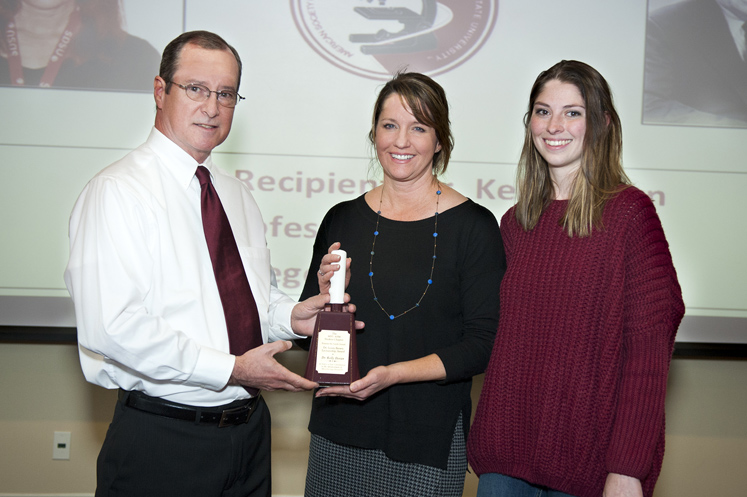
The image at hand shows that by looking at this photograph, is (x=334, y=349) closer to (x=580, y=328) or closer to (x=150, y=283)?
(x=150, y=283)

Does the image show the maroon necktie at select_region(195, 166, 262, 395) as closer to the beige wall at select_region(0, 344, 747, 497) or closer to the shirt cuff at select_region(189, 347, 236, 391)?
the shirt cuff at select_region(189, 347, 236, 391)

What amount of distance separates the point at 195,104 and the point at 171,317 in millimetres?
555

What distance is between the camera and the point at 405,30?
2.77 meters

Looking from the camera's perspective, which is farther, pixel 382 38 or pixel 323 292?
pixel 382 38

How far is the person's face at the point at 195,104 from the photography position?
1626mm

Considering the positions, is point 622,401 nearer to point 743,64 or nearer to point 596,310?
point 596,310

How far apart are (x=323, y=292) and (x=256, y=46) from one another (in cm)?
152

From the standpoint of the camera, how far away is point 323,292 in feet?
5.53

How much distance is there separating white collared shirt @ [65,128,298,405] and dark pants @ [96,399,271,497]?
0.08 m

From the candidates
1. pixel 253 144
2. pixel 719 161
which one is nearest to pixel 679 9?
pixel 719 161

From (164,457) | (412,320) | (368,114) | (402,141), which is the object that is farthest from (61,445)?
(402,141)

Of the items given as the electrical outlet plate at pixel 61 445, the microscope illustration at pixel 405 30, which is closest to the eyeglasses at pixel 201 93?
the microscope illustration at pixel 405 30

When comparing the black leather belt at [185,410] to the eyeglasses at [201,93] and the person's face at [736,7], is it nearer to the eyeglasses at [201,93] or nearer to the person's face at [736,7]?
the eyeglasses at [201,93]

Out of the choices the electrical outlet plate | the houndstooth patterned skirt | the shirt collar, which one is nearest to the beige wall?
the electrical outlet plate
